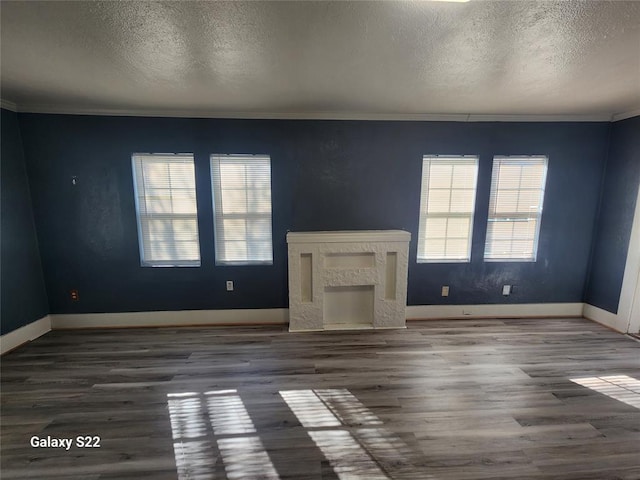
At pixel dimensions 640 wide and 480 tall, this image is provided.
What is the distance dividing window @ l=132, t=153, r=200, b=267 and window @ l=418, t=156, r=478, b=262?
9.29ft

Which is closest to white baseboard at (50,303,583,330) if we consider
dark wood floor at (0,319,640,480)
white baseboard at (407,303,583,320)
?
white baseboard at (407,303,583,320)

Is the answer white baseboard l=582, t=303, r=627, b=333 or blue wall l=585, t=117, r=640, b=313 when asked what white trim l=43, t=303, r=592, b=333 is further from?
blue wall l=585, t=117, r=640, b=313

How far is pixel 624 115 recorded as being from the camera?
9.65 feet

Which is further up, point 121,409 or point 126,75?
point 126,75

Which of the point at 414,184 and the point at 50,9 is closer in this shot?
the point at 50,9

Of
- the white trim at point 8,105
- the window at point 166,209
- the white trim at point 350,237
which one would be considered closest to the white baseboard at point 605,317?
the white trim at point 350,237

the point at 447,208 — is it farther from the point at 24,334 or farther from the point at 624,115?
the point at 24,334

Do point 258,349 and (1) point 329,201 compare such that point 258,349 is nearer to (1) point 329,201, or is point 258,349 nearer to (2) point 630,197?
(1) point 329,201

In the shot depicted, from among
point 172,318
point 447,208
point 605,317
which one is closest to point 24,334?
point 172,318

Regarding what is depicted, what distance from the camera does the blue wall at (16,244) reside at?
2.61 m

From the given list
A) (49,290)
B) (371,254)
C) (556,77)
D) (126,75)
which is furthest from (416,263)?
(49,290)

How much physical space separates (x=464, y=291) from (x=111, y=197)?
4.49 meters

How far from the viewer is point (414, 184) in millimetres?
3160

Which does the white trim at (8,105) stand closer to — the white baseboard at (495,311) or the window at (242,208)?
Answer: the window at (242,208)
